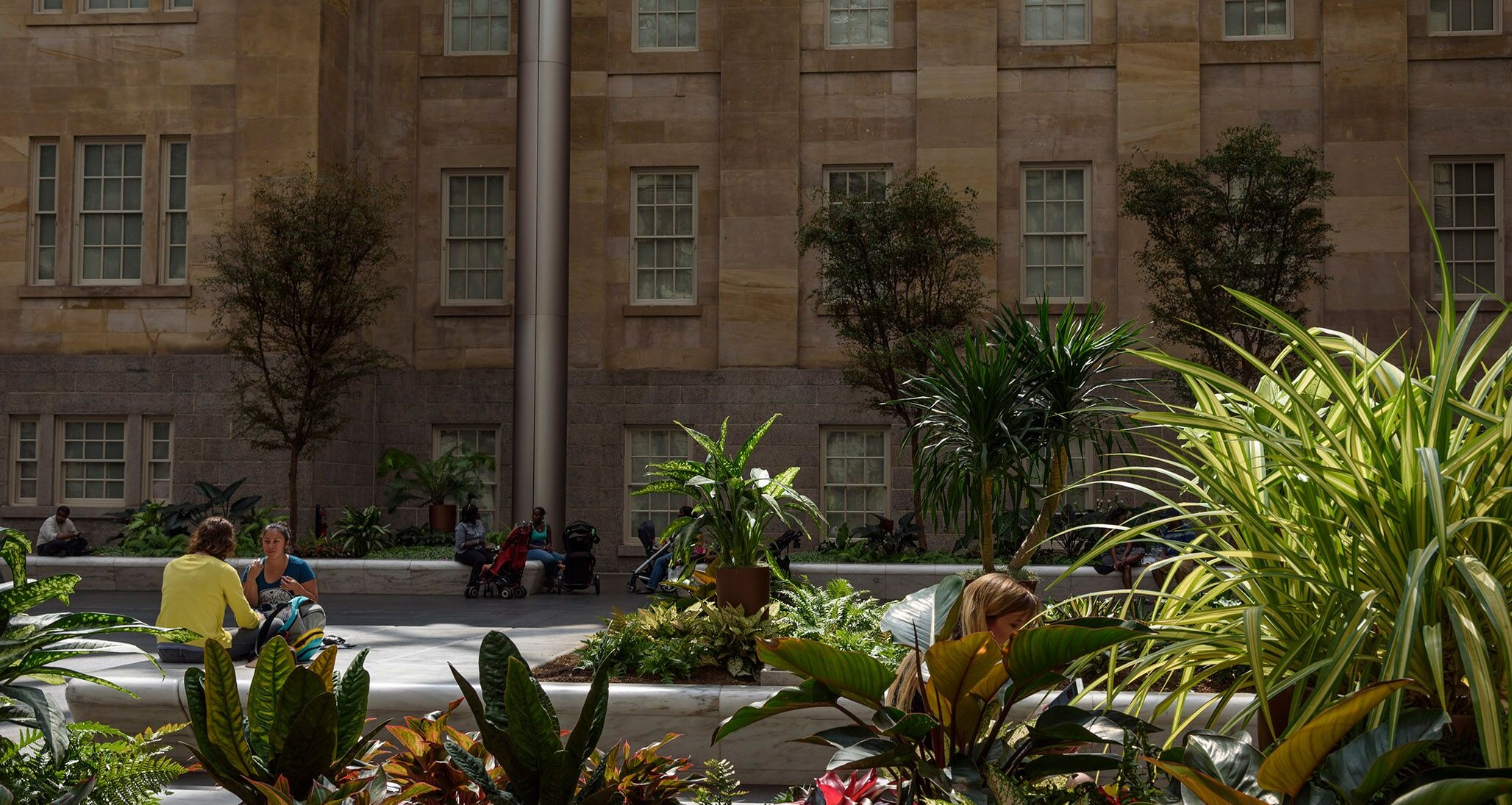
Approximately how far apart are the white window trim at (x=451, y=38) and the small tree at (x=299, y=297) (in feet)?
12.5

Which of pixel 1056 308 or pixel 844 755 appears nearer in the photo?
pixel 844 755

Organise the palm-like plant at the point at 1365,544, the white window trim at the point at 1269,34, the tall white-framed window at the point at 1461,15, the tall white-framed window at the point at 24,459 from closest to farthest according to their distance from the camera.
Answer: the palm-like plant at the point at 1365,544 → the tall white-framed window at the point at 1461,15 → the white window trim at the point at 1269,34 → the tall white-framed window at the point at 24,459

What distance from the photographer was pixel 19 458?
23.9 m

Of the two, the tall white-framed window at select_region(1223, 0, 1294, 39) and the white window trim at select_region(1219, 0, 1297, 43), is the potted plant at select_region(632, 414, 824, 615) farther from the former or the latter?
the tall white-framed window at select_region(1223, 0, 1294, 39)

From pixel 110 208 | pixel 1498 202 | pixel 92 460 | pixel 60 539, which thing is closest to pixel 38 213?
pixel 110 208

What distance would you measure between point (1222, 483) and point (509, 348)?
2132 cm

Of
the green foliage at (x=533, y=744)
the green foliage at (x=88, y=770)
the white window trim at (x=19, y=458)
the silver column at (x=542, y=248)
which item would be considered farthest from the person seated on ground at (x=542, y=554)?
the green foliage at (x=533, y=744)

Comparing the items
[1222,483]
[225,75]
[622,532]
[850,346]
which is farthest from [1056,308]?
[1222,483]

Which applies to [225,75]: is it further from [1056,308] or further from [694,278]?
[1056,308]

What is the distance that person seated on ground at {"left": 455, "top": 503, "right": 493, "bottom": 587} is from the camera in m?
18.7

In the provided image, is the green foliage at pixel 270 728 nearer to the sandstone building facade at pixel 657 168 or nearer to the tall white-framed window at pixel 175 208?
the sandstone building facade at pixel 657 168

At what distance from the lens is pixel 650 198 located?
2470 cm

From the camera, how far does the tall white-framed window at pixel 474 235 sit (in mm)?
24938

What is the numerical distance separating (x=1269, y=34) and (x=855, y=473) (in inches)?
419
